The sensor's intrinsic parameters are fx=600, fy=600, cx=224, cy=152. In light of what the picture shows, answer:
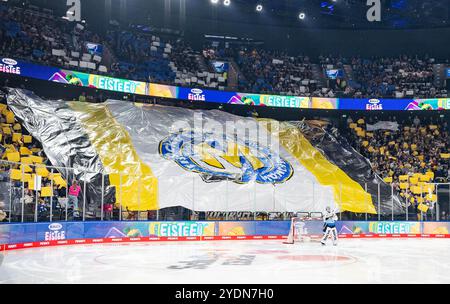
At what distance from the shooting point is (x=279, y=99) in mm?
44438

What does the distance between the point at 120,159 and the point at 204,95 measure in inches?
410

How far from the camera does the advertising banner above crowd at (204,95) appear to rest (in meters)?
35.6

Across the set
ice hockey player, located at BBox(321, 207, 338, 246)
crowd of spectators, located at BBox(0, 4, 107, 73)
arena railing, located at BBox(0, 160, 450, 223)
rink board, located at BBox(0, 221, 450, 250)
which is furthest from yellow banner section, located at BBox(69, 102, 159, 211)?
ice hockey player, located at BBox(321, 207, 338, 246)

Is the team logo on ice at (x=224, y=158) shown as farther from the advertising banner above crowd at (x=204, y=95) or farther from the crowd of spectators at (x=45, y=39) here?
the crowd of spectators at (x=45, y=39)

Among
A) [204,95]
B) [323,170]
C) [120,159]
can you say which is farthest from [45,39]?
[323,170]

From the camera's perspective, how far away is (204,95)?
42969mm

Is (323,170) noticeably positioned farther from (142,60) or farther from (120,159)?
(142,60)

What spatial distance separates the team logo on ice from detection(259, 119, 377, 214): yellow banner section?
191 cm

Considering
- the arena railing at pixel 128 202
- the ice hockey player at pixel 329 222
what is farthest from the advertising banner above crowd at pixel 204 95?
the ice hockey player at pixel 329 222

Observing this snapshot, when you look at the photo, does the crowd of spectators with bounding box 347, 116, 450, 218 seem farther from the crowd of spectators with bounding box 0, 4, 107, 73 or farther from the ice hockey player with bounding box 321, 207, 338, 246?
the crowd of spectators with bounding box 0, 4, 107, 73

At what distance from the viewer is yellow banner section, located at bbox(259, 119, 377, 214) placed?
35312 mm

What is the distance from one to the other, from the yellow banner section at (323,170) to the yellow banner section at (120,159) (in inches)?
430
